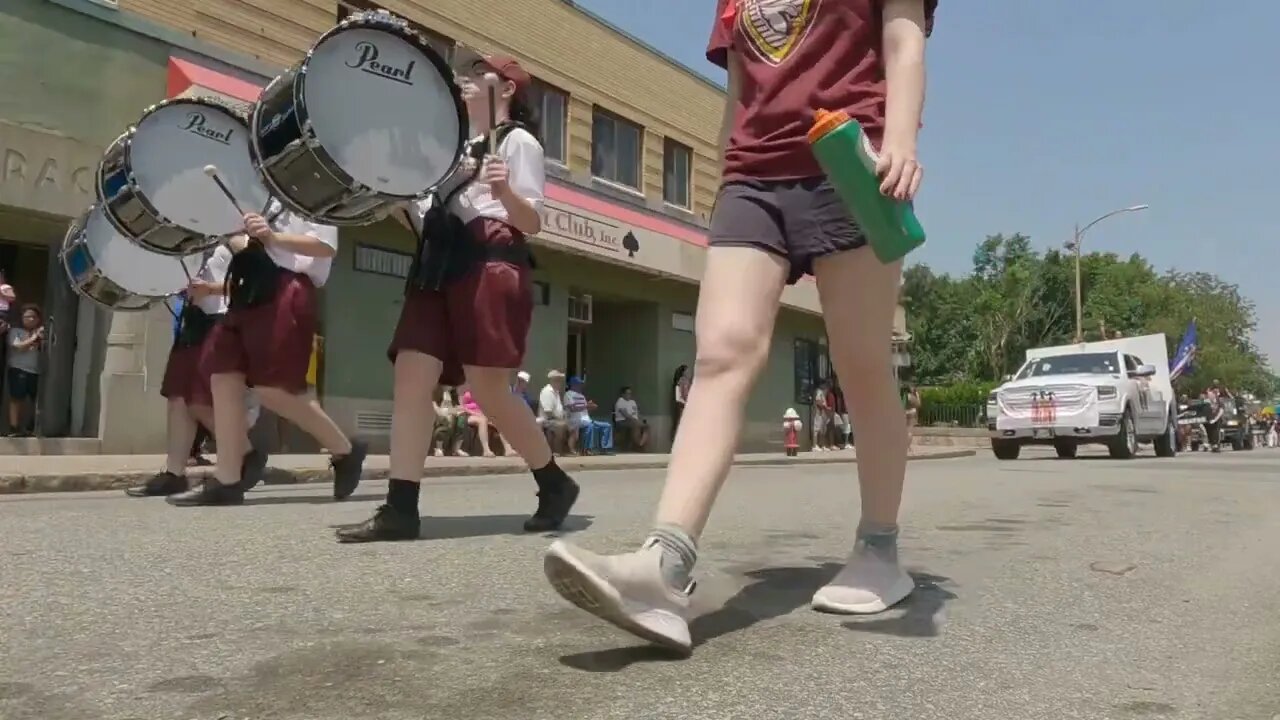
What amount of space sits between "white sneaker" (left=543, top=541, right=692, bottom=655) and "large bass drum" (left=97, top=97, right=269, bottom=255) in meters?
4.32

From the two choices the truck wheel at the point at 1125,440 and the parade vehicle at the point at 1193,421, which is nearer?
the truck wheel at the point at 1125,440

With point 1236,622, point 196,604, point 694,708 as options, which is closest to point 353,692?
point 694,708

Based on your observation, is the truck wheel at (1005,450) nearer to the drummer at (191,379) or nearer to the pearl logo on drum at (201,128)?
the drummer at (191,379)

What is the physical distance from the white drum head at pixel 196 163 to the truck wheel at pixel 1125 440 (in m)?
14.4

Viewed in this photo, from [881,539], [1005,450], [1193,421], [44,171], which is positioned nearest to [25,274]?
[44,171]

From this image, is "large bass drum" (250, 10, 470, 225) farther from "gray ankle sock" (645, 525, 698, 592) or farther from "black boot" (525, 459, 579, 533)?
"gray ankle sock" (645, 525, 698, 592)

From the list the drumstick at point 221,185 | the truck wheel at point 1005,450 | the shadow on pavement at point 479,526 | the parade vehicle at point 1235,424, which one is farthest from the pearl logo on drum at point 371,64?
the parade vehicle at point 1235,424

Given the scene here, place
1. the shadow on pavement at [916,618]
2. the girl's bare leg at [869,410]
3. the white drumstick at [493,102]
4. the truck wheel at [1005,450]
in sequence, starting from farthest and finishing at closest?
the truck wheel at [1005,450]
the white drumstick at [493,102]
the girl's bare leg at [869,410]
the shadow on pavement at [916,618]

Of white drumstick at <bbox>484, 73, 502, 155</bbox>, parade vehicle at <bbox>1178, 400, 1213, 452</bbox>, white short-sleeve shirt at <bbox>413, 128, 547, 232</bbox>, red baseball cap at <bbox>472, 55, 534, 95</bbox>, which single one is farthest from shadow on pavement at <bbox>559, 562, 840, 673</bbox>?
parade vehicle at <bbox>1178, 400, 1213, 452</bbox>

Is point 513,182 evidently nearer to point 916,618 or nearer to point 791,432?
point 916,618

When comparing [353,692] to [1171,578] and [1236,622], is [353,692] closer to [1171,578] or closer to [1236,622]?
[1236,622]

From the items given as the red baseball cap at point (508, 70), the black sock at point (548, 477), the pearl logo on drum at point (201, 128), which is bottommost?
the black sock at point (548, 477)

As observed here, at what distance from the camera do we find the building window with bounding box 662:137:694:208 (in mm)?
22203

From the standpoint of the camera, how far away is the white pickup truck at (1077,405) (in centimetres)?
1652
